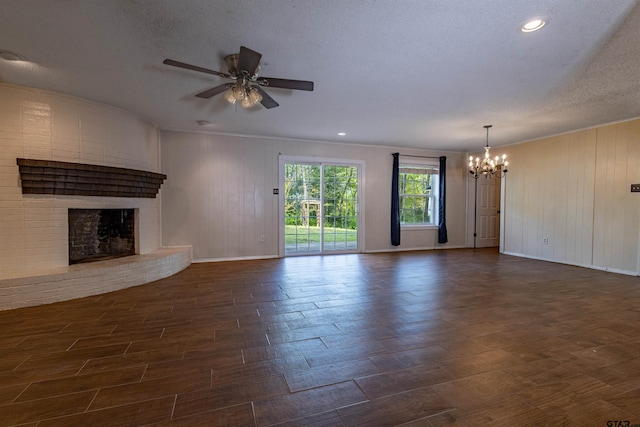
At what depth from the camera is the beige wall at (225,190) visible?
5.54 metres

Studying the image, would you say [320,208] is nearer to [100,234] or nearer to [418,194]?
[418,194]

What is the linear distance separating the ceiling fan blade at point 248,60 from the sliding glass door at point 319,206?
365 cm

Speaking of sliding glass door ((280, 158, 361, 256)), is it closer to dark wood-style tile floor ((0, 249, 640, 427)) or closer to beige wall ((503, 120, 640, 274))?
dark wood-style tile floor ((0, 249, 640, 427))

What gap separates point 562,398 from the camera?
68.9 inches

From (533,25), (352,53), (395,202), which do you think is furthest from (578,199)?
(352,53)

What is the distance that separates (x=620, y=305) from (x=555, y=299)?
1.99ft

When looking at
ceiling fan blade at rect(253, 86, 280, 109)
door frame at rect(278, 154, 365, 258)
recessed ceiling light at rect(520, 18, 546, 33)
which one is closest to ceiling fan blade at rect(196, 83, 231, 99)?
ceiling fan blade at rect(253, 86, 280, 109)

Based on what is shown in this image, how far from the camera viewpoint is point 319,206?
652 cm

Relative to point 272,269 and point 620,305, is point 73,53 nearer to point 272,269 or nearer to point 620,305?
point 272,269

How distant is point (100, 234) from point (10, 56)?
8.54 feet

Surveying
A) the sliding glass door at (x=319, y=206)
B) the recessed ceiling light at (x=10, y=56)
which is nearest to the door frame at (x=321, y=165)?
the sliding glass door at (x=319, y=206)

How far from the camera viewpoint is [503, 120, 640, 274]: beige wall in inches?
192

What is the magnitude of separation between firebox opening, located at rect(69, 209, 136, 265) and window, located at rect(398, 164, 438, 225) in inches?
225

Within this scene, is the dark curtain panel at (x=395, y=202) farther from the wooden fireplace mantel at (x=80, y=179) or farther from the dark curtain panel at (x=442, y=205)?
the wooden fireplace mantel at (x=80, y=179)
